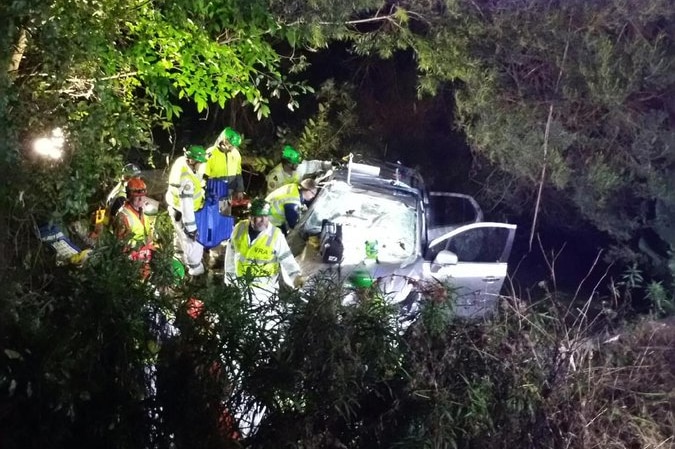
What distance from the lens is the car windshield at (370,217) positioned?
946cm

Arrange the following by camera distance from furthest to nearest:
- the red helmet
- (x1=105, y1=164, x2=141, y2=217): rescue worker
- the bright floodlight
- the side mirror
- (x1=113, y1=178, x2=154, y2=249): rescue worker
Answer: the side mirror
(x1=105, y1=164, x2=141, y2=217): rescue worker
the red helmet
(x1=113, y1=178, x2=154, y2=249): rescue worker
the bright floodlight

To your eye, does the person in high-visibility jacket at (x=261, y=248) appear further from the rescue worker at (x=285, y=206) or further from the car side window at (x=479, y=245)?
the car side window at (x=479, y=245)

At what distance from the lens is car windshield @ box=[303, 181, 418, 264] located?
372 inches

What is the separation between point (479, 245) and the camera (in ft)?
32.7

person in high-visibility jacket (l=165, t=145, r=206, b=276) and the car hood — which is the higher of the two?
person in high-visibility jacket (l=165, t=145, r=206, b=276)

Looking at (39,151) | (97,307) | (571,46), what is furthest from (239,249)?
(571,46)

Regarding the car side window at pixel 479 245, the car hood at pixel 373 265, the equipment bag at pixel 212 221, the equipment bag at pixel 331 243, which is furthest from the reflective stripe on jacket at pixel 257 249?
the car side window at pixel 479 245

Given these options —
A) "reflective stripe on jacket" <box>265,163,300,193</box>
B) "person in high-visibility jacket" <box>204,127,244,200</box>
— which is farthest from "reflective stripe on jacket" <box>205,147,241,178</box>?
"reflective stripe on jacket" <box>265,163,300,193</box>

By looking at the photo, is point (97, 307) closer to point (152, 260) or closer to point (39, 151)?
point (152, 260)

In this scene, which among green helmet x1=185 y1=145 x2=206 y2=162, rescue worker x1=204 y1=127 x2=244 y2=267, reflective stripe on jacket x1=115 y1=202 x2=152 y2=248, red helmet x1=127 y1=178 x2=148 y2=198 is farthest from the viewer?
rescue worker x1=204 y1=127 x2=244 y2=267

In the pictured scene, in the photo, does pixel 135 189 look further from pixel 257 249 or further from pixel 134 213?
pixel 257 249

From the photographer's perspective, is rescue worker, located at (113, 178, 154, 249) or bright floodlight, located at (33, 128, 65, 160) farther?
rescue worker, located at (113, 178, 154, 249)

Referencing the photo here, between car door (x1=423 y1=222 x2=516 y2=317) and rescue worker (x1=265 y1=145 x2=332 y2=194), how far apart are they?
198 centimetres

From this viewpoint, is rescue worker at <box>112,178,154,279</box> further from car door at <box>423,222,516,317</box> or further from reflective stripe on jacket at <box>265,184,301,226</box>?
car door at <box>423,222,516,317</box>
